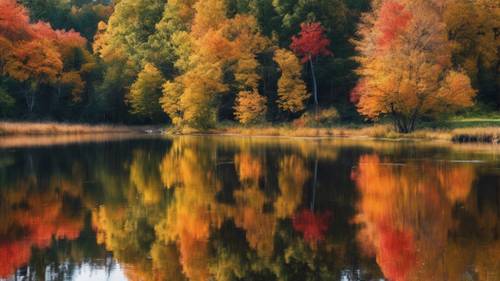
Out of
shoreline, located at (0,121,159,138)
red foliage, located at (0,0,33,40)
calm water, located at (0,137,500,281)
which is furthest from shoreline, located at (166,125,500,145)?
red foliage, located at (0,0,33,40)

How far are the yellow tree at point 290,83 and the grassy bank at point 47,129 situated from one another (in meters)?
20.6

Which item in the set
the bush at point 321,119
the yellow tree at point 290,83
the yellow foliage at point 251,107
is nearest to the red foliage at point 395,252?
the bush at point 321,119

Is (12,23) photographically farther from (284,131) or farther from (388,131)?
(388,131)

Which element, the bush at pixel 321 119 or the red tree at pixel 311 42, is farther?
the red tree at pixel 311 42

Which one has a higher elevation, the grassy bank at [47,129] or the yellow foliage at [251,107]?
the yellow foliage at [251,107]

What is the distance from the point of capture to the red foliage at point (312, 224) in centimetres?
1495

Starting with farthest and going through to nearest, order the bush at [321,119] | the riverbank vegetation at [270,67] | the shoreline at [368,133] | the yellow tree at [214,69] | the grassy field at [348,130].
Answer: the yellow tree at [214,69] < the bush at [321,119] < the riverbank vegetation at [270,67] < the grassy field at [348,130] < the shoreline at [368,133]

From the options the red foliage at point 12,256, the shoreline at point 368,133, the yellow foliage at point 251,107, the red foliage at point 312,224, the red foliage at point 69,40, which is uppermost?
the red foliage at point 69,40

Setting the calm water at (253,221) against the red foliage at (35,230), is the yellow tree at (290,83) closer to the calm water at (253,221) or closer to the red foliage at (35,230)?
the calm water at (253,221)

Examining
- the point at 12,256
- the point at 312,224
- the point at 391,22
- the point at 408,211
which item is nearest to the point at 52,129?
the point at 391,22

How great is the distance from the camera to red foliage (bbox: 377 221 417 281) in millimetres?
11875

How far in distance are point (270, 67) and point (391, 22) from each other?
1743 centimetres

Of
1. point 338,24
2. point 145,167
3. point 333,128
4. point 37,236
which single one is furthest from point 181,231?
point 338,24

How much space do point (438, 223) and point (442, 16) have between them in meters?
51.7
